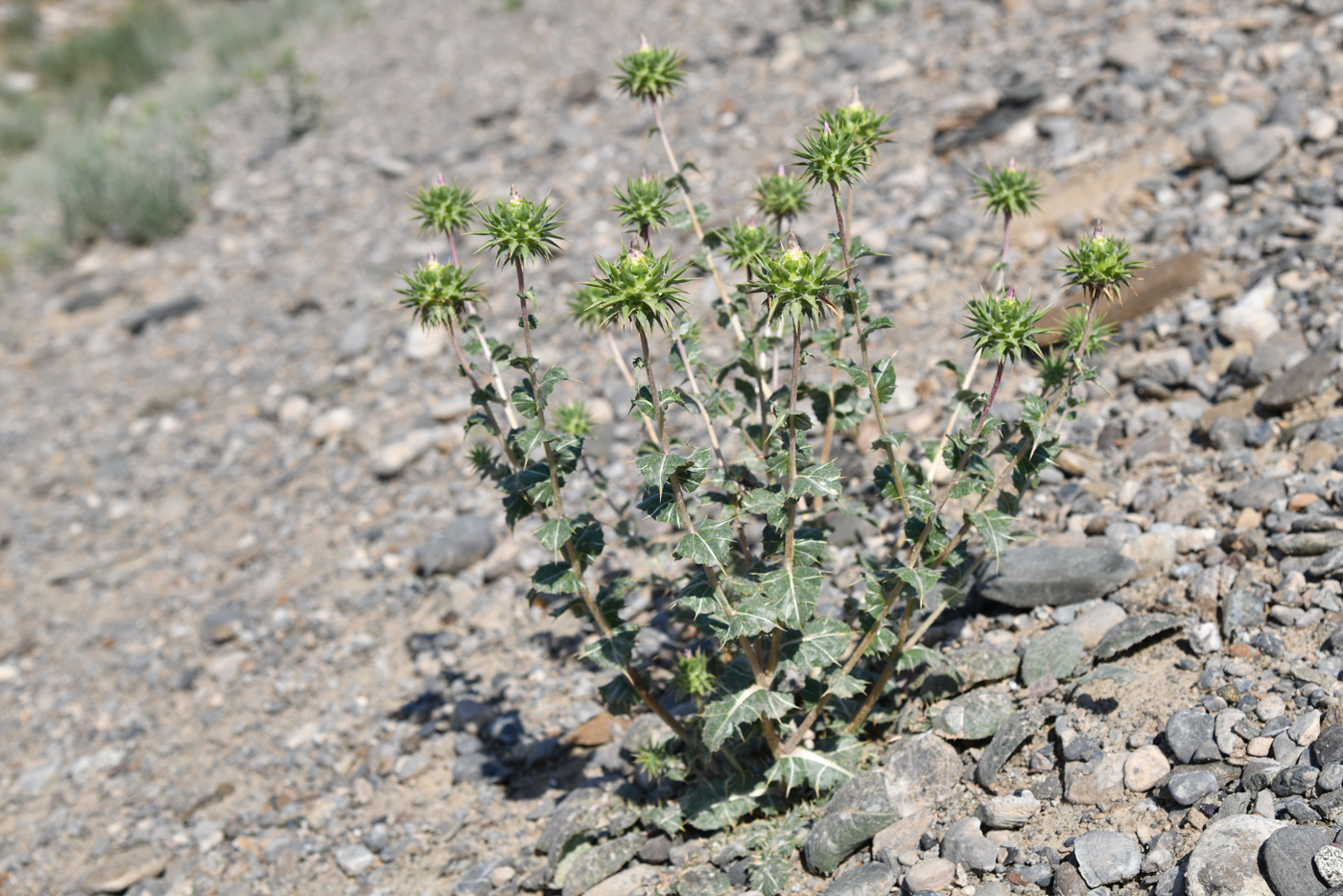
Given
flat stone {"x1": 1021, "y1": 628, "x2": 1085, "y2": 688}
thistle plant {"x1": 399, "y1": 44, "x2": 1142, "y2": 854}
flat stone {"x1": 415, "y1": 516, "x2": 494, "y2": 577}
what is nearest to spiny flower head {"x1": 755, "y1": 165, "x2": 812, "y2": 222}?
thistle plant {"x1": 399, "y1": 44, "x2": 1142, "y2": 854}

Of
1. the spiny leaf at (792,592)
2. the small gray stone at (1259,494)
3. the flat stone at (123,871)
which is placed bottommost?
the flat stone at (123,871)

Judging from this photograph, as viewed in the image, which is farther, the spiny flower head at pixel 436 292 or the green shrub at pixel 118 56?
the green shrub at pixel 118 56

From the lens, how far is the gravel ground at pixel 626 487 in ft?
12.1

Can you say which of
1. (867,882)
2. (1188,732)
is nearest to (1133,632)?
(1188,732)

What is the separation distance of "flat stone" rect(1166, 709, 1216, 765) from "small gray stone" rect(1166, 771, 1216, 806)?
12 cm

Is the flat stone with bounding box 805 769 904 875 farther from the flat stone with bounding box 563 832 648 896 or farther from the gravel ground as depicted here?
the flat stone with bounding box 563 832 648 896

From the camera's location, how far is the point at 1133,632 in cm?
393

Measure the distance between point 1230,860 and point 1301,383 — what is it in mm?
2753

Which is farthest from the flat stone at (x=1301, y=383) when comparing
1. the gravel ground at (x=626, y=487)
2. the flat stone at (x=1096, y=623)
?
the flat stone at (x=1096, y=623)

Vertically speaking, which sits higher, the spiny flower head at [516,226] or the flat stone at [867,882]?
the spiny flower head at [516,226]

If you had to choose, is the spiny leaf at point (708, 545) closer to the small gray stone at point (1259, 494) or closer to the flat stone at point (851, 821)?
the flat stone at point (851, 821)

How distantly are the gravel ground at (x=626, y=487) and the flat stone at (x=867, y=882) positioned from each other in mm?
16

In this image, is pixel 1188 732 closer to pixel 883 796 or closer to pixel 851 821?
pixel 883 796

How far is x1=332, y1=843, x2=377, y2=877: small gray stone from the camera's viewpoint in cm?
454
